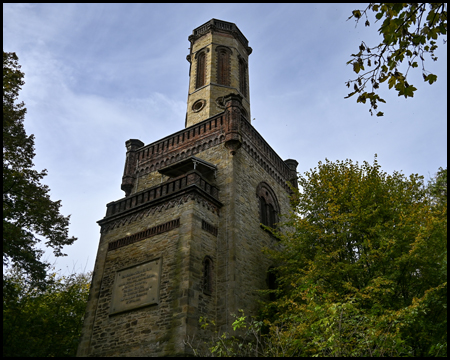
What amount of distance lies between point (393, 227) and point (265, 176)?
8.53 meters

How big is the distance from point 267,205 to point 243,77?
9.72 m

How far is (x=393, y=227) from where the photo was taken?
14172mm

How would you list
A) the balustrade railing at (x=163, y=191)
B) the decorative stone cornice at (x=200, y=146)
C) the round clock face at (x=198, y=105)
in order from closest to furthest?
the balustrade railing at (x=163, y=191)
the decorative stone cornice at (x=200, y=146)
the round clock face at (x=198, y=105)

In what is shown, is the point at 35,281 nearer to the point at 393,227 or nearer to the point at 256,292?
the point at 256,292

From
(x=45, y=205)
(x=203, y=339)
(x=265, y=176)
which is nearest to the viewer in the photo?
(x=203, y=339)

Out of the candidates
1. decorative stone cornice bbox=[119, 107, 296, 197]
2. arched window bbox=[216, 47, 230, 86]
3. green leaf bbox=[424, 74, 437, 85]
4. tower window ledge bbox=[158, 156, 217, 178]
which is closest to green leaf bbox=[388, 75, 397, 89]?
green leaf bbox=[424, 74, 437, 85]

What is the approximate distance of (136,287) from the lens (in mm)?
15352

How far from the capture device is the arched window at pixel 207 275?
594 inches

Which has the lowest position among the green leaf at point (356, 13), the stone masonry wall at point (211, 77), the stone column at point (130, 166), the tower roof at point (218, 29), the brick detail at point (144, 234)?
the green leaf at point (356, 13)

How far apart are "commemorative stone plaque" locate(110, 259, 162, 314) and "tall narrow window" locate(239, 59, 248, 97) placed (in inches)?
554

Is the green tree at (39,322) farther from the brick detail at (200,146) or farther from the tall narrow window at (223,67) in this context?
the tall narrow window at (223,67)

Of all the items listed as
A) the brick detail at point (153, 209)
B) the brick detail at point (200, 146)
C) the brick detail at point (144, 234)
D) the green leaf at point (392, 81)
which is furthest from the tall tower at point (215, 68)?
the green leaf at point (392, 81)

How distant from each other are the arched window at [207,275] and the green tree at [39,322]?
523 centimetres

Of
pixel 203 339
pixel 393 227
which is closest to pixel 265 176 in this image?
pixel 393 227
